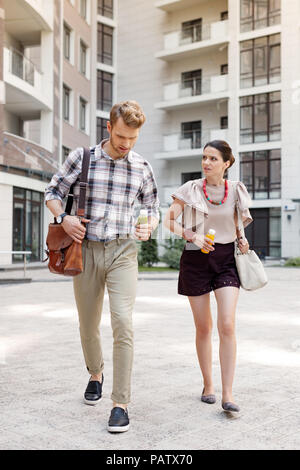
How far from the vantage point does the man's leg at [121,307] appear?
3.68m

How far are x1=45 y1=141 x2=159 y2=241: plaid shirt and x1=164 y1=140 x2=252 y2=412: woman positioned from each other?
0.45 meters

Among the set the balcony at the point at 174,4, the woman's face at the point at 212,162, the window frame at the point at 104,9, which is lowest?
the woman's face at the point at 212,162

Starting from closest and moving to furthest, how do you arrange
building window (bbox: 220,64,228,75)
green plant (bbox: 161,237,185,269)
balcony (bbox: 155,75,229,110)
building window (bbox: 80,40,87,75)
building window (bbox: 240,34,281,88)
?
green plant (bbox: 161,237,185,269)
building window (bbox: 240,34,281,88)
building window (bbox: 80,40,87,75)
balcony (bbox: 155,75,229,110)
building window (bbox: 220,64,228,75)

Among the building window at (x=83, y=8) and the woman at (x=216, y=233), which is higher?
the building window at (x=83, y=8)

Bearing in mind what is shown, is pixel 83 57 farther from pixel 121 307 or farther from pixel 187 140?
pixel 121 307

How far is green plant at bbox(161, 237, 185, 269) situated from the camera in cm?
2420

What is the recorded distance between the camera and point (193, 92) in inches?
1444

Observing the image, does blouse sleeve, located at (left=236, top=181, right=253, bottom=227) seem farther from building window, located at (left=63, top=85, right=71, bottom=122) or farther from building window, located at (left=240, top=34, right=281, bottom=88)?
building window, located at (left=240, top=34, right=281, bottom=88)

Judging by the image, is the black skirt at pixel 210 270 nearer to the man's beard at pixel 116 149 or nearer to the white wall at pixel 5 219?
the man's beard at pixel 116 149

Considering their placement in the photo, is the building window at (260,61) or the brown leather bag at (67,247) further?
the building window at (260,61)

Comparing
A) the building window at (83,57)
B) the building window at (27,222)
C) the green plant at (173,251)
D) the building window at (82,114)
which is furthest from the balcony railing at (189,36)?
the green plant at (173,251)

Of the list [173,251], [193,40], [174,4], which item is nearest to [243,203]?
[173,251]


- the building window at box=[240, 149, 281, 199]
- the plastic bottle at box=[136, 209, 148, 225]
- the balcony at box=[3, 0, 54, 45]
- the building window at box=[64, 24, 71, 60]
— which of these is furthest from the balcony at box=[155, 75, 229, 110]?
the plastic bottle at box=[136, 209, 148, 225]

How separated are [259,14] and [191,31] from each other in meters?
4.55
